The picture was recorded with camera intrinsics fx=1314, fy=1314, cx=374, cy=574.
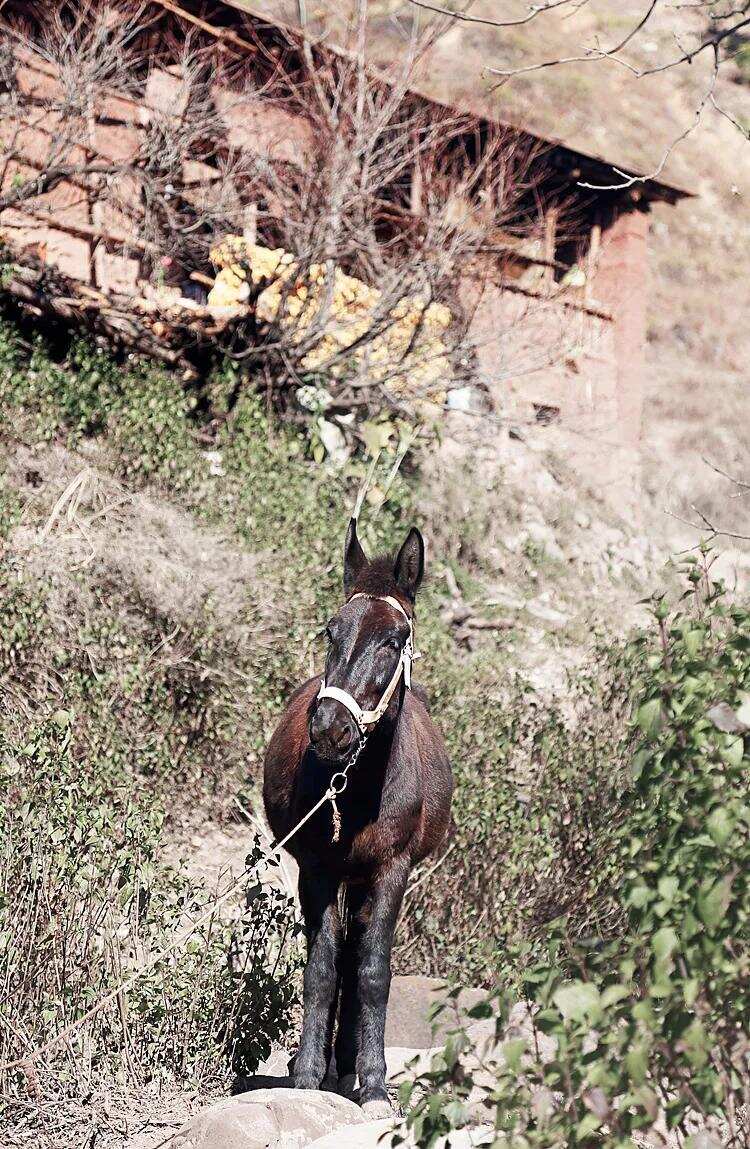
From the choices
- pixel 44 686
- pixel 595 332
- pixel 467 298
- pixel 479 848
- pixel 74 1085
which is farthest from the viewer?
pixel 595 332

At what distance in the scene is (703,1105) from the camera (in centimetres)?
292

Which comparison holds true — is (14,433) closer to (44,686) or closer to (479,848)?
(44,686)

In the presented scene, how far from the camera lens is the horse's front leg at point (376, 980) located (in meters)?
5.42

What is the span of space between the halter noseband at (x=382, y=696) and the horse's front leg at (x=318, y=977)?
83cm

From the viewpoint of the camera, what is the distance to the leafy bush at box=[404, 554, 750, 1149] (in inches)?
112

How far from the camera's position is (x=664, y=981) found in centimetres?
284

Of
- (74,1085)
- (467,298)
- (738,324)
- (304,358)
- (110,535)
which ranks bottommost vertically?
(74,1085)

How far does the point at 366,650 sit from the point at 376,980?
4.69ft

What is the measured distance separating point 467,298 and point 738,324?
67.6 feet

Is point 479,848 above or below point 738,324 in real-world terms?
below

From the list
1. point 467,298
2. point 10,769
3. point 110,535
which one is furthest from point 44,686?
point 467,298

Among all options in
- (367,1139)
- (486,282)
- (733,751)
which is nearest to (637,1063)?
(733,751)

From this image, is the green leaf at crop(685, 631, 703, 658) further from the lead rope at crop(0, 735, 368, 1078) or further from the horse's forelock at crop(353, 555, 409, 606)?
the horse's forelock at crop(353, 555, 409, 606)

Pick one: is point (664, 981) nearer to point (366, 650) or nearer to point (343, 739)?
point (343, 739)
